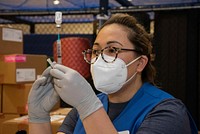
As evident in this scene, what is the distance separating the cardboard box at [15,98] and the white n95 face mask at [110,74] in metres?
1.36

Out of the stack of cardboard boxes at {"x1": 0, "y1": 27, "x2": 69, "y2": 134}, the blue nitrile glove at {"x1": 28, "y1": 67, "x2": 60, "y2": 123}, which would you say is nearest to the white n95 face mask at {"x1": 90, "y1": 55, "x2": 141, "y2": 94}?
the blue nitrile glove at {"x1": 28, "y1": 67, "x2": 60, "y2": 123}

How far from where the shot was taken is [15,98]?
2.60m

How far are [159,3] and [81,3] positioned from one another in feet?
2.42

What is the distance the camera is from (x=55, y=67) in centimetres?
114

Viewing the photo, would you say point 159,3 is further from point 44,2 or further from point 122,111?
point 122,111

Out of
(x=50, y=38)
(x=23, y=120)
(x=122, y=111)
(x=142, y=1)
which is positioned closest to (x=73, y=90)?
(x=122, y=111)

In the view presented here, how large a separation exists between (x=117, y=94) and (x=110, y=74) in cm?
11

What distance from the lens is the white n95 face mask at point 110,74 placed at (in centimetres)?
132

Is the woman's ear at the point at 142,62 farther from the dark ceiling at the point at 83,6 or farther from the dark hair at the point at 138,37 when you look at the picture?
the dark ceiling at the point at 83,6

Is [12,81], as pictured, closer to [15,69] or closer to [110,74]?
[15,69]

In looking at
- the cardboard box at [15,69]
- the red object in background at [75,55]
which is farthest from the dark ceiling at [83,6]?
the cardboard box at [15,69]

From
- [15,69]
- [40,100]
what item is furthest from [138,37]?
[15,69]

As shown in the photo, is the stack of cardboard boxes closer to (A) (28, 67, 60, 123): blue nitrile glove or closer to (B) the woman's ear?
(A) (28, 67, 60, 123): blue nitrile glove

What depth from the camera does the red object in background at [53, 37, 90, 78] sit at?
2.49m
